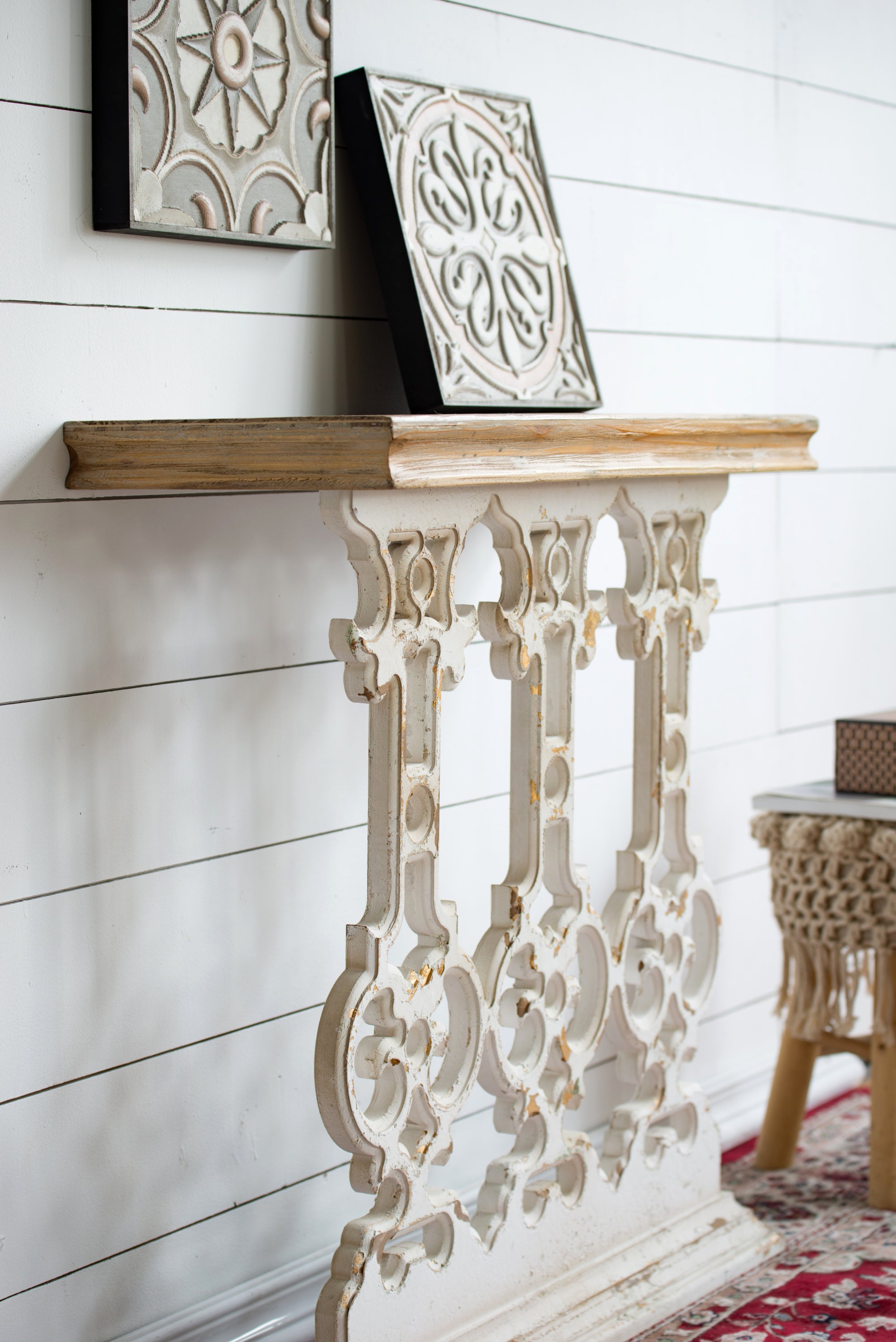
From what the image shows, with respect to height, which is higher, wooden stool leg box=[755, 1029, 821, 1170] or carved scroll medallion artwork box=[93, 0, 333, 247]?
carved scroll medallion artwork box=[93, 0, 333, 247]

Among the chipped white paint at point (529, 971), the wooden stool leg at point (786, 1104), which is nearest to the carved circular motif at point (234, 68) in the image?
the chipped white paint at point (529, 971)

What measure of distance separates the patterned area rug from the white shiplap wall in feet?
0.50

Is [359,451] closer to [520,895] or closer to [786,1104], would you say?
[520,895]

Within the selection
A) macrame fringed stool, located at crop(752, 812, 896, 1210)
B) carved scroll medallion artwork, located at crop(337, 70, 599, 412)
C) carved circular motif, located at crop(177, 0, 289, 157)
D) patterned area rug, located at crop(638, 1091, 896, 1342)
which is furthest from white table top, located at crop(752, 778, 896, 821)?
carved circular motif, located at crop(177, 0, 289, 157)

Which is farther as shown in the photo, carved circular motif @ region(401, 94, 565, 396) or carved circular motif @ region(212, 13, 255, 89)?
carved circular motif @ region(401, 94, 565, 396)

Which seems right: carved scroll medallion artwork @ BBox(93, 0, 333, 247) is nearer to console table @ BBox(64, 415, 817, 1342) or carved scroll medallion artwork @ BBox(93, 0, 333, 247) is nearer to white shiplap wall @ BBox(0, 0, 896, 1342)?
white shiplap wall @ BBox(0, 0, 896, 1342)

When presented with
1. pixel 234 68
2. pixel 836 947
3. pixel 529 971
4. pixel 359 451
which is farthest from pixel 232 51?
pixel 836 947

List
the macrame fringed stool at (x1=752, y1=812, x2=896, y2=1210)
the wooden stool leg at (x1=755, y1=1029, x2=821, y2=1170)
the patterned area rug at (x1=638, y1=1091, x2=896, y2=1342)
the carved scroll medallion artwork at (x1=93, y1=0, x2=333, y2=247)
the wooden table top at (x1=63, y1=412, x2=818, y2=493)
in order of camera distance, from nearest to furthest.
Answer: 1. the wooden table top at (x1=63, y1=412, x2=818, y2=493)
2. the carved scroll medallion artwork at (x1=93, y1=0, x2=333, y2=247)
3. the patterned area rug at (x1=638, y1=1091, x2=896, y2=1342)
4. the macrame fringed stool at (x1=752, y1=812, x2=896, y2=1210)
5. the wooden stool leg at (x1=755, y1=1029, x2=821, y2=1170)

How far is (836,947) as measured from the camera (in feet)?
5.98

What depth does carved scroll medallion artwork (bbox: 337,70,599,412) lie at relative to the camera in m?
1.42

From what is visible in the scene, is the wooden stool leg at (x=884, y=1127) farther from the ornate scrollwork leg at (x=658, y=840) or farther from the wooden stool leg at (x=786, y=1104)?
the ornate scrollwork leg at (x=658, y=840)

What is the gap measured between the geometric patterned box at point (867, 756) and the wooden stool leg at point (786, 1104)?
1.11 ft

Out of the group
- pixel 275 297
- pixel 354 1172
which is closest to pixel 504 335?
pixel 275 297

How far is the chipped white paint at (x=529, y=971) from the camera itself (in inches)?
47.9
